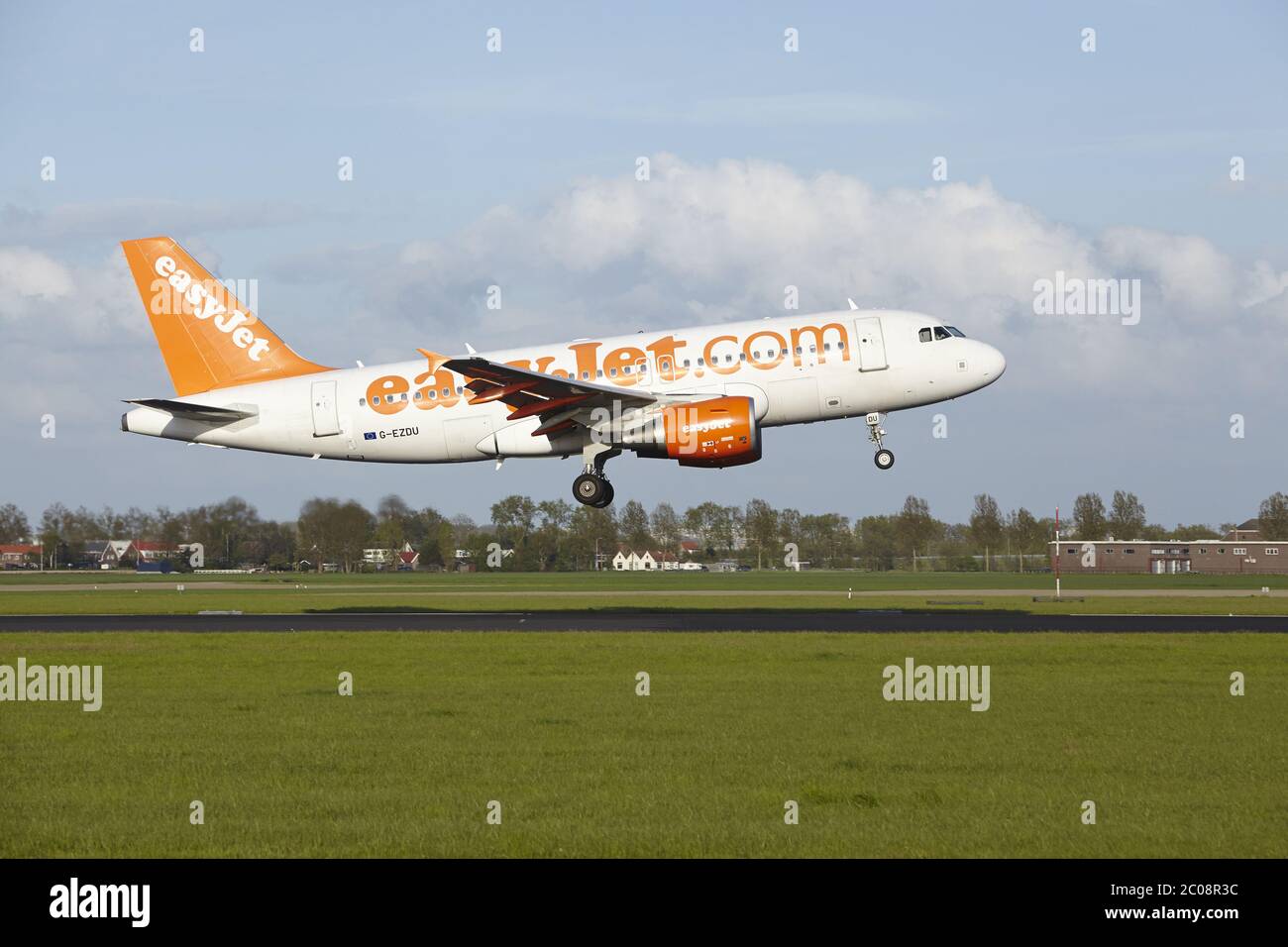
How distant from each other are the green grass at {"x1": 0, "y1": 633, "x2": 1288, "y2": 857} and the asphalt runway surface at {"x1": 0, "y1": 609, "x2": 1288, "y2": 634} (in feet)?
24.9

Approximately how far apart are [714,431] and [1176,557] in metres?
110

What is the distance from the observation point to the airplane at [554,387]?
39000 millimetres

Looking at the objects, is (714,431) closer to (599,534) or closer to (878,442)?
(878,442)

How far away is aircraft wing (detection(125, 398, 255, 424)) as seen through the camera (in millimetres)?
41188

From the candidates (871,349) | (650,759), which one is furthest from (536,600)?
(650,759)

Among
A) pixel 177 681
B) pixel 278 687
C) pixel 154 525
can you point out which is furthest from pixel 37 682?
pixel 154 525

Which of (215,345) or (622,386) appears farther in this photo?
(215,345)

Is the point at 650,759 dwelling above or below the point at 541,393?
below

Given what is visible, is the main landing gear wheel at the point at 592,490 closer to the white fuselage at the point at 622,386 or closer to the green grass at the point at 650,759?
the white fuselage at the point at 622,386

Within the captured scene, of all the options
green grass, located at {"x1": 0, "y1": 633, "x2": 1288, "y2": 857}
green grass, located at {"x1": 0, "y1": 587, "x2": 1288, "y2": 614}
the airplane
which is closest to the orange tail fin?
the airplane

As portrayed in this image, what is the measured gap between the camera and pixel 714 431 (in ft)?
125

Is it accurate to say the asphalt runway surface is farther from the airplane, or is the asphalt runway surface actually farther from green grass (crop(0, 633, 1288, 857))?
green grass (crop(0, 633, 1288, 857))

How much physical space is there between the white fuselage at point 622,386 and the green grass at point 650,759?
11282 millimetres
